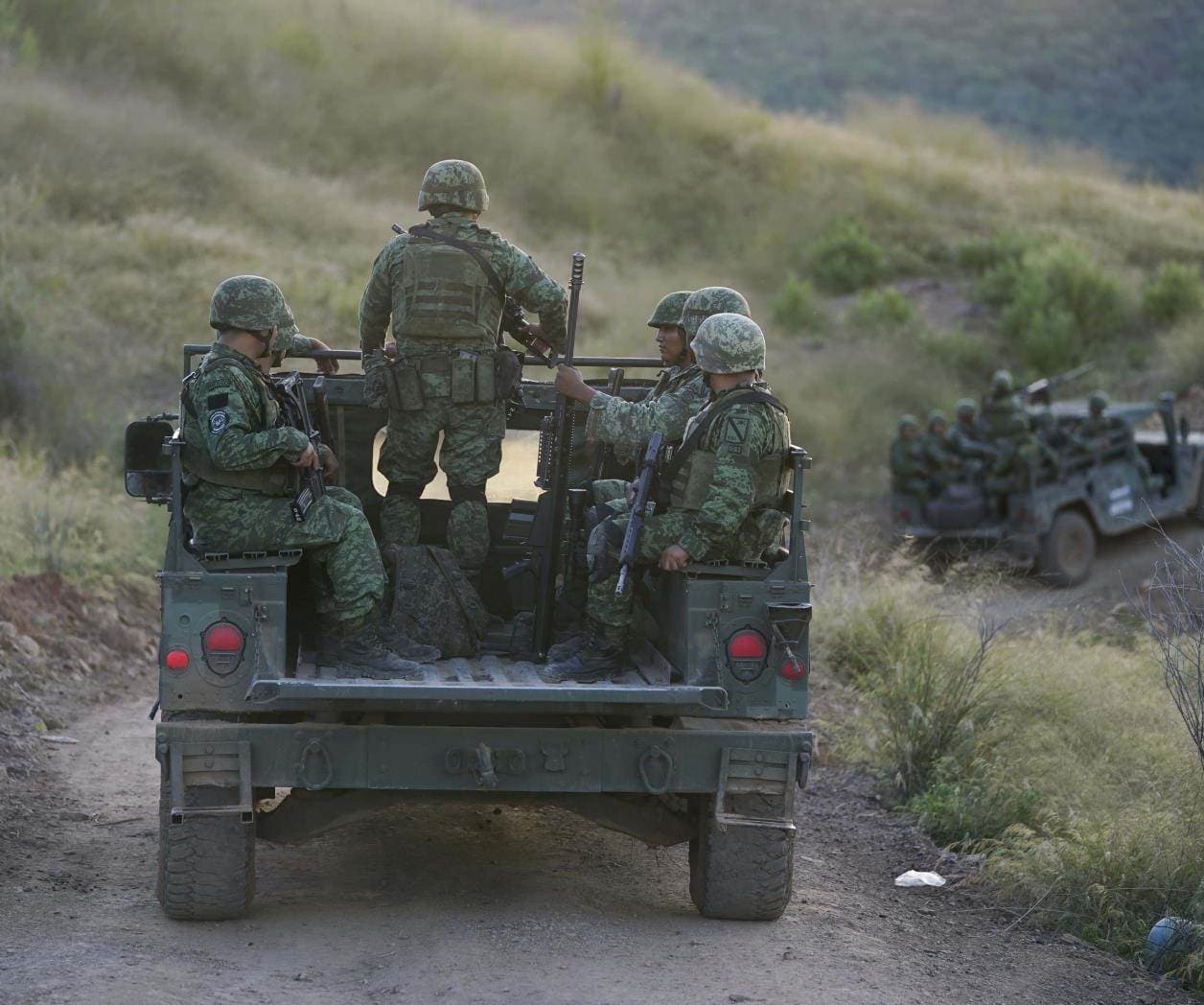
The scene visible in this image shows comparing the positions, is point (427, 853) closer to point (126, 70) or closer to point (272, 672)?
point (272, 672)

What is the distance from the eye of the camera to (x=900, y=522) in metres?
15.6

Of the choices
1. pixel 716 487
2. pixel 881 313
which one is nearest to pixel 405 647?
pixel 716 487

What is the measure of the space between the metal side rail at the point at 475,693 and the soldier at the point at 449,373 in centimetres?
148

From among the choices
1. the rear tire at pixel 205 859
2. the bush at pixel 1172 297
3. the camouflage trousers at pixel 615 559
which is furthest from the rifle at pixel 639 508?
the bush at pixel 1172 297

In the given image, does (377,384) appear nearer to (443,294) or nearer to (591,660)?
(443,294)

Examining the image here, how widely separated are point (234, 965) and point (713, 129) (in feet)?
96.8

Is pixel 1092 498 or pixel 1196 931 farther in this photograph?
pixel 1092 498

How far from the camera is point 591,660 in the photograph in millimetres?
5918

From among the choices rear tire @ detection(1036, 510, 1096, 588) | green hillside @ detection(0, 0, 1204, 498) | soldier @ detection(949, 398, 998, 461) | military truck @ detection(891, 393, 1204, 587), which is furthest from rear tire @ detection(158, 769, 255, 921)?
soldier @ detection(949, 398, 998, 461)

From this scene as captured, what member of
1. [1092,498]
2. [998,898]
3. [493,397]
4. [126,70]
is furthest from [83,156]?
[998,898]

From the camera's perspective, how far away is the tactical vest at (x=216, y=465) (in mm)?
5633

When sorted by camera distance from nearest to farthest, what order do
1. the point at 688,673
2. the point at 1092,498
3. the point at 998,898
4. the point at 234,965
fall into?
the point at 234,965, the point at 688,673, the point at 998,898, the point at 1092,498

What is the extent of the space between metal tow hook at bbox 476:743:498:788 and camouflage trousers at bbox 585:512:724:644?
0.81 meters

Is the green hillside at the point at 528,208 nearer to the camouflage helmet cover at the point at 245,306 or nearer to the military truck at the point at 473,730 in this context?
the camouflage helmet cover at the point at 245,306
